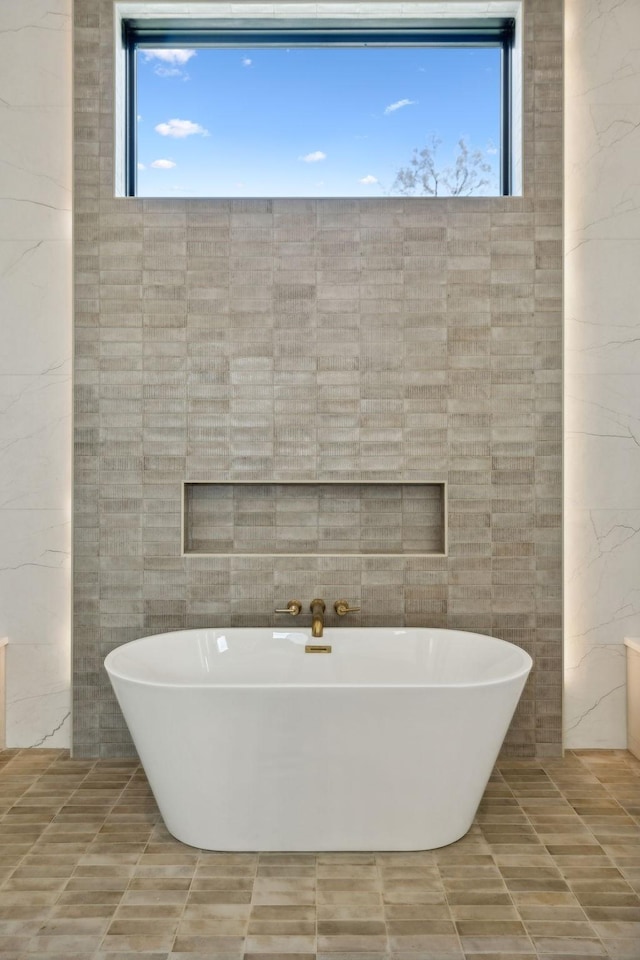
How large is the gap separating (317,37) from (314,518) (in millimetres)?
2150

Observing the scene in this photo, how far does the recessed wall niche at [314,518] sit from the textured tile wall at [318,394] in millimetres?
107

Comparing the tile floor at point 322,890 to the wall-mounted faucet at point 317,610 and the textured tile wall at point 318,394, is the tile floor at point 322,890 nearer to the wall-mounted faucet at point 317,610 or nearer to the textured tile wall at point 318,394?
the textured tile wall at point 318,394

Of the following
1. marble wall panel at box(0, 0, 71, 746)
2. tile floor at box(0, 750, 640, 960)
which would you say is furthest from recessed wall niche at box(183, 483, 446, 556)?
tile floor at box(0, 750, 640, 960)

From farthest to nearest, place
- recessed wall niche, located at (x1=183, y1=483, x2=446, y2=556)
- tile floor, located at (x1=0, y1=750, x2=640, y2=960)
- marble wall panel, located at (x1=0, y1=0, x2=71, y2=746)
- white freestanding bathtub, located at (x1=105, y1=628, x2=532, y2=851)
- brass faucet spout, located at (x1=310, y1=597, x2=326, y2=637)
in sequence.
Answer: recessed wall niche, located at (x1=183, y1=483, x2=446, y2=556) → marble wall panel, located at (x1=0, y1=0, x2=71, y2=746) → brass faucet spout, located at (x1=310, y1=597, x2=326, y2=637) → white freestanding bathtub, located at (x1=105, y1=628, x2=532, y2=851) → tile floor, located at (x1=0, y1=750, x2=640, y2=960)

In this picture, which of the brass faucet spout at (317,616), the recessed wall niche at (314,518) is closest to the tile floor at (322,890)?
the brass faucet spout at (317,616)

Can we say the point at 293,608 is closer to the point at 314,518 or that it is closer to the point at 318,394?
the point at 314,518

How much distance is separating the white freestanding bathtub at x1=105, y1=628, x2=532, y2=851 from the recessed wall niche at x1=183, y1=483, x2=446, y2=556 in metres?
0.89

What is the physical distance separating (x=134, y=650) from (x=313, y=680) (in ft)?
2.31

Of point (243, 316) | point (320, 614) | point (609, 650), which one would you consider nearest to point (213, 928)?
point (320, 614)

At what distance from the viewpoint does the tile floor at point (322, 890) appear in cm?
178

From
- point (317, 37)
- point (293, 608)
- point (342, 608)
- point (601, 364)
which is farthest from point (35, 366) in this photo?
point (601, 364)

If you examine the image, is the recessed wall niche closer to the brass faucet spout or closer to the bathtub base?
the brass faucet spout

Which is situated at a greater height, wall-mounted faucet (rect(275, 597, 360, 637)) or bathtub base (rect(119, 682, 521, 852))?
wall-mounted faucet (rect(275, 597, 360, 637))

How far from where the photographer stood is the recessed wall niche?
3.06 m
